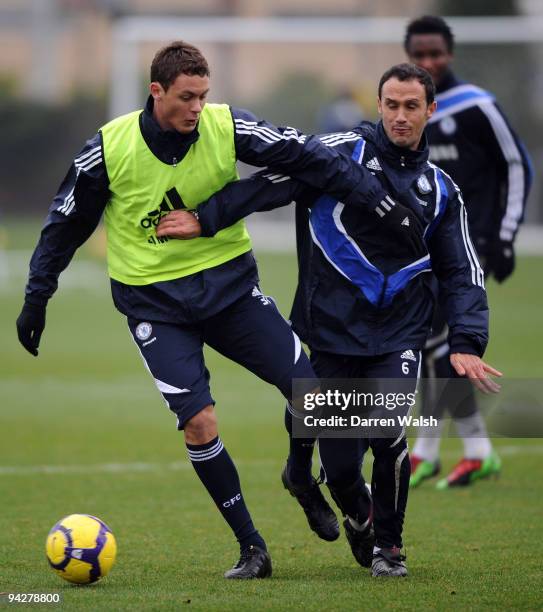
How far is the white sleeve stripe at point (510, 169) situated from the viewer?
8.78 m

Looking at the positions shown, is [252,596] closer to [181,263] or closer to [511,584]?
[511,584]

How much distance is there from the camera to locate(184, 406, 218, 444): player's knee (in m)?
6.10

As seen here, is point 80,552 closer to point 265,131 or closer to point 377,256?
point 377,256

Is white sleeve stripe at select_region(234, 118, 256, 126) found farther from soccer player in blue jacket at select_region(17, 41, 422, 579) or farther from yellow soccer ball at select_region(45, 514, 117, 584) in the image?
yellow soccer ball at select_region(45, 514, 117, 584)

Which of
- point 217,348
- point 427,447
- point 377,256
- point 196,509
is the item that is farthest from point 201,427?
→ point 427,447

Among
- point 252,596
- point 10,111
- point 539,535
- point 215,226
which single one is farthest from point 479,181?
point 10,111

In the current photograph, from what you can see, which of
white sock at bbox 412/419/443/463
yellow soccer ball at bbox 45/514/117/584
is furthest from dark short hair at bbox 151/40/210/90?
white sock at bbox 412/419/443/463

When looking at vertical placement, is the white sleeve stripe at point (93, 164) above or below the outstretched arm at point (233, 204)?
above

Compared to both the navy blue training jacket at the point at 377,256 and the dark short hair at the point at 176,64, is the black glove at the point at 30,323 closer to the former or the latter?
the navy blue training jacket at the point at 377,256

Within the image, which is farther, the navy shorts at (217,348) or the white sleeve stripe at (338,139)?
the white sleeve stripe at (338,139)

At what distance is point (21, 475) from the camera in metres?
9.35

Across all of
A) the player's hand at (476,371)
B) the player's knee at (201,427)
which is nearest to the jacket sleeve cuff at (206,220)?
the player's knee at (201,427)

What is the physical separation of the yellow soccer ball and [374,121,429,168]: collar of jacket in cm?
224

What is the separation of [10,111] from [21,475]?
30569 mm
